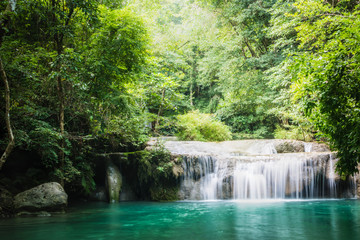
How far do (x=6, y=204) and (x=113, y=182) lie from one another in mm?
4155

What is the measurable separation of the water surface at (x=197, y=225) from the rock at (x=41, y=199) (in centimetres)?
42

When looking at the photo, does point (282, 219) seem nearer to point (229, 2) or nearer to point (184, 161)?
point (184, 161)

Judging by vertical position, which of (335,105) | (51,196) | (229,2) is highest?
(229,2)

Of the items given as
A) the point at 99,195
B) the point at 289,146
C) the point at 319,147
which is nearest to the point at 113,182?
the point at 99,195

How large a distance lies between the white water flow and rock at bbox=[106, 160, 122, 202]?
2576 millimetres

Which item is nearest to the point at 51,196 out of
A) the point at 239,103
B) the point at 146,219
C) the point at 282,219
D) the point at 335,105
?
the point at 146,219

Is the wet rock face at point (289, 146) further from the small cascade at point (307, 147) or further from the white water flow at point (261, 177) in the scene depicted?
the white water flow at point (261, 177)

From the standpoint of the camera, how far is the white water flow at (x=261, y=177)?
1027cm

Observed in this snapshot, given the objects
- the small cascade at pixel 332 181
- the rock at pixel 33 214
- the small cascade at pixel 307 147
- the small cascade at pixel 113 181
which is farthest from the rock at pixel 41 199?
the small cascade at pixel 307 147

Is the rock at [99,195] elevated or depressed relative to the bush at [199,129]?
depressed

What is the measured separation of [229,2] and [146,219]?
1637 cm

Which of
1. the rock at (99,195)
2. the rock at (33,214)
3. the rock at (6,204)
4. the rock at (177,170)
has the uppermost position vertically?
the rock at (177,170)

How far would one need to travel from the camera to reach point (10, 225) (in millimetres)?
5809

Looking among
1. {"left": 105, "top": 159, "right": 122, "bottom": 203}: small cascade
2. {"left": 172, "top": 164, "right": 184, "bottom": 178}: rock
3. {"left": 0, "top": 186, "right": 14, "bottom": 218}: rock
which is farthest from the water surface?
{"left": 172, "top": 164, "right": 184, "bottom": 178}: rock
